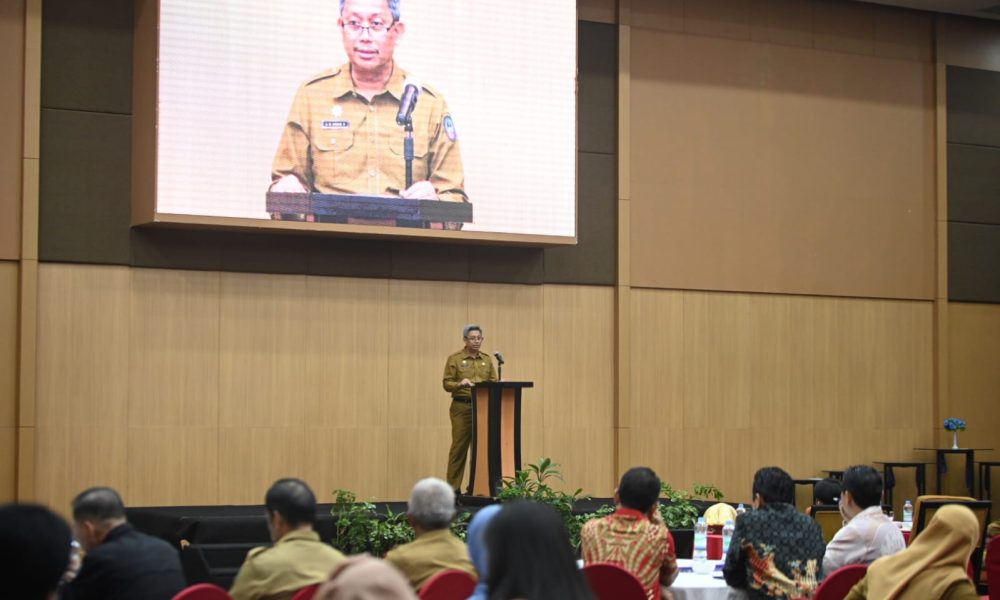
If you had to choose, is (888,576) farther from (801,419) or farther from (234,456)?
(801,419)

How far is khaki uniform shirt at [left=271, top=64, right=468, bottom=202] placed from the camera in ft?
32.6

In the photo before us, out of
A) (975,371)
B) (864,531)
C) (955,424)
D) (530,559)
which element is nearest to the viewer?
(530,559)

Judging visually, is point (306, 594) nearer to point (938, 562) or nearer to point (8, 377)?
point (938, 562)

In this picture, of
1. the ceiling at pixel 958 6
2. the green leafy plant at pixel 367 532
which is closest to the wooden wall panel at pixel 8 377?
the green leafy plant at pixel 367 532

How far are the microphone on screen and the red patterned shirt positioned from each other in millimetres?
6372

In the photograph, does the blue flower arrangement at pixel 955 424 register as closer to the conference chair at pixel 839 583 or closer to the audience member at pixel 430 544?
the conference chair at pixel 839 583

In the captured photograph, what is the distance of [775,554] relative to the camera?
4.42 m

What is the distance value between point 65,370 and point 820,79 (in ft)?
26.1

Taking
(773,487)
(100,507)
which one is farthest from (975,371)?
(100,507)

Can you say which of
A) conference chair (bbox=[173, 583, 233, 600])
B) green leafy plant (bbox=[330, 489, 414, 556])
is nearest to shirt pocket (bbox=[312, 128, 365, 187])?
green leafy plant (bbox=[330, 489, 414, 556])

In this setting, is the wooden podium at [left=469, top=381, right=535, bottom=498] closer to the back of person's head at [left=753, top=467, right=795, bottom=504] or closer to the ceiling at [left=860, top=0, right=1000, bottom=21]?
the back of person's head at [left=753, top=467, right=795, bottom=504]

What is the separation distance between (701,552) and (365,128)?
5.54 m

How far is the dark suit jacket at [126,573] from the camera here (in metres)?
3.56

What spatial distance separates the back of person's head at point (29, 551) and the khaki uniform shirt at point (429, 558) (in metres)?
1.77
